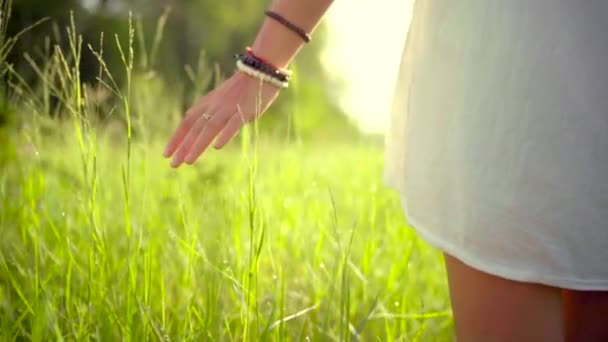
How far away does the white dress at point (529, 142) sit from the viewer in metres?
0.82

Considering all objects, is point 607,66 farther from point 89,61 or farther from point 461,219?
point 89,61

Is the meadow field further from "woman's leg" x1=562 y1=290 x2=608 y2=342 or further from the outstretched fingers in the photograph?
"woman's leg" x1=562 y1=290 x2=608 y2=342

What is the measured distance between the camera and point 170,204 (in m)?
2.46

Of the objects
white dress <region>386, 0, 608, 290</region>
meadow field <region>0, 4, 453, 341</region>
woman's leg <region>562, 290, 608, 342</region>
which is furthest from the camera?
meadow field <region>0, 4, 453, 341</region>

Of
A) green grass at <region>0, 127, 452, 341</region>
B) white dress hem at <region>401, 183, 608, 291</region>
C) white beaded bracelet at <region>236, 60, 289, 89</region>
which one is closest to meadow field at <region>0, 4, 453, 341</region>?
green grass at <region>0, 127, 452, 341</region>

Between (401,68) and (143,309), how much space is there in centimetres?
53

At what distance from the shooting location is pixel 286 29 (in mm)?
1059

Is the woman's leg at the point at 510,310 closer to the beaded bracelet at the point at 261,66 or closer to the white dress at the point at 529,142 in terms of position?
the white dress at the point at 529,142

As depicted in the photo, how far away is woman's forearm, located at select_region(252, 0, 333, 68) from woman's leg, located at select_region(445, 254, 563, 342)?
1.35 feet

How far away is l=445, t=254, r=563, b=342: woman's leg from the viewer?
33.2 inches

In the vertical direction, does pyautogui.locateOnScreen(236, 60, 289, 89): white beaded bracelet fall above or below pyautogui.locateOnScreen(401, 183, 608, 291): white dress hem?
above

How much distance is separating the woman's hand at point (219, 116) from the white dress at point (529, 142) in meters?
0.31

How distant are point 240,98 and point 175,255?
2.84 ft

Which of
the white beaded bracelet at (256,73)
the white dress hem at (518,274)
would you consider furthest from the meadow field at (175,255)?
the white dress hem at (518,274)
